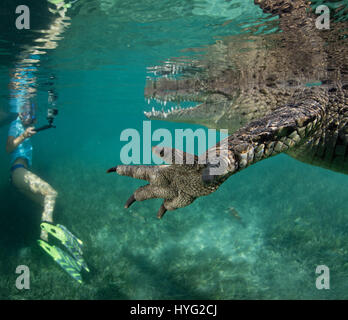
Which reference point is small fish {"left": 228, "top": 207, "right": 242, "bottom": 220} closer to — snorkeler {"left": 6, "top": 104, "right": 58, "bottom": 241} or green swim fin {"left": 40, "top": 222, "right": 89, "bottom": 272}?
green swim fin {"left": 40, "top": 222, "right": 89, "bottom": 272}

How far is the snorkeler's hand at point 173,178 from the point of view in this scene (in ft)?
6.02

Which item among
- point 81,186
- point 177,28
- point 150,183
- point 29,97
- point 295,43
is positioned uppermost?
point 177,28

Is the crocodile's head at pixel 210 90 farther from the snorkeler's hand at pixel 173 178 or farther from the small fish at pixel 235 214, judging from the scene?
the small fish at pixel 235 214

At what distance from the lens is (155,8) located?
21.9ft

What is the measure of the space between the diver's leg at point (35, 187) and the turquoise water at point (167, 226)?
4.72 feet

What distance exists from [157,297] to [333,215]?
395 inches

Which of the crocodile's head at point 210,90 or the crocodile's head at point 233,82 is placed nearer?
the crocodile's head at point 233,82

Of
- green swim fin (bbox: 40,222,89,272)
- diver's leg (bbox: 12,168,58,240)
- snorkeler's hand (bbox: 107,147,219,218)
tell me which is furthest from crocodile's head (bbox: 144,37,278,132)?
diver's leg (bbox: 12,168,58,240)

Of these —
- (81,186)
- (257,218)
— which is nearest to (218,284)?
(257,218)

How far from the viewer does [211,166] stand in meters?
1.81

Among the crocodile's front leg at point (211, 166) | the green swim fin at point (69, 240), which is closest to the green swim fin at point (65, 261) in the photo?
the green swim fin at point (69, 240)

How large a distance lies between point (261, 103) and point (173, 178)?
4837 millimetres

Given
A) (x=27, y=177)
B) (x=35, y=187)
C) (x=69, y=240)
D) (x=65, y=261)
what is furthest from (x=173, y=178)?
(x=27, y=177)
